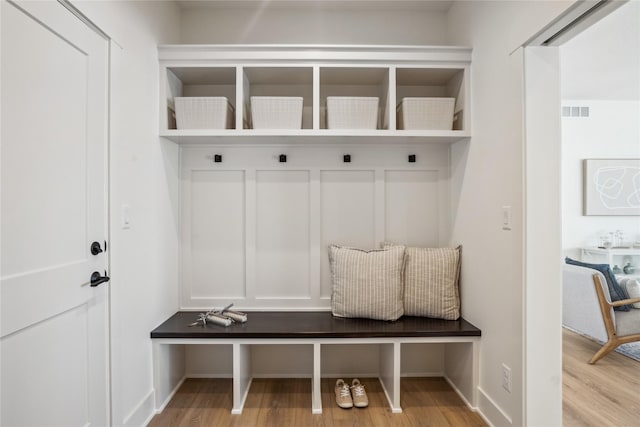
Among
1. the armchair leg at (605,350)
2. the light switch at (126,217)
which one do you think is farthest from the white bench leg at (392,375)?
the armchair leg at (605,350)

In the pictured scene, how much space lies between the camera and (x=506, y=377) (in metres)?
1.81

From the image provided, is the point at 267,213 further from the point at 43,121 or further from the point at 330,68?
the point at 43,121

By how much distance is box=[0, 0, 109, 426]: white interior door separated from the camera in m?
1.16

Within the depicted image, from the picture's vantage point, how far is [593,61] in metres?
3.32

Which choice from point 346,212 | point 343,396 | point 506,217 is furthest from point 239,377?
point 506,217

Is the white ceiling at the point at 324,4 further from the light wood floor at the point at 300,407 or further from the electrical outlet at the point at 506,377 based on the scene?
the light wood floor at the point at 300,407

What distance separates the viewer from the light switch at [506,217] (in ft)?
5.81

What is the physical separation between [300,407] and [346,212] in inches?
51.8

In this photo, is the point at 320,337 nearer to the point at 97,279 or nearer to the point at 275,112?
the point at 97,279

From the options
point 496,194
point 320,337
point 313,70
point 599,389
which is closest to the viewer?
point 496,194

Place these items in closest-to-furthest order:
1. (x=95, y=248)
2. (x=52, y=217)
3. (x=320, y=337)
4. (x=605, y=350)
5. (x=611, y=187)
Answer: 1. (x=52, y=217)
2. (x=95, y=248)
3. (x=320, y=337)
4. (x=605, y=350)
5. (x=611, y=187)

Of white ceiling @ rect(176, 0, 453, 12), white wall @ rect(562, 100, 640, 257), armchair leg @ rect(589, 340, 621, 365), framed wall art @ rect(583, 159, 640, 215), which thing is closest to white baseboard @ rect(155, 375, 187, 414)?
white ceiling @ rect(176, 0, 453, 12)

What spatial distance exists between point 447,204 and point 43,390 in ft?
8.02

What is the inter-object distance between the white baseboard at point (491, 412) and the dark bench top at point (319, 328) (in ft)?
1.16
